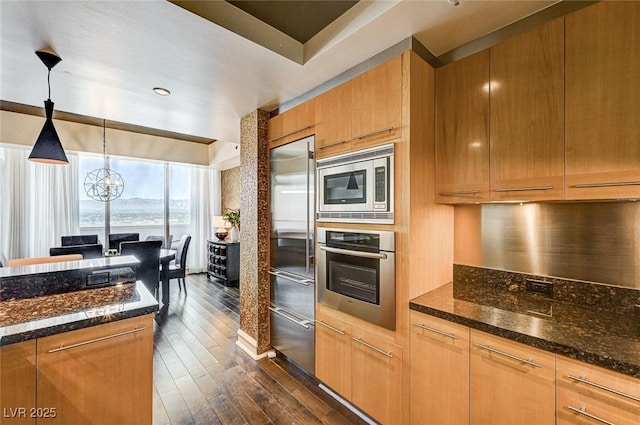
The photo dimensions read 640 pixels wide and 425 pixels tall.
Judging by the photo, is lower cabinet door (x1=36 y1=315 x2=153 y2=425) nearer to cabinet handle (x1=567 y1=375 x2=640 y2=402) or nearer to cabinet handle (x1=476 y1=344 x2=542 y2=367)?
cabinet handle (x1=476 y1=344 x2=542 y2=367)

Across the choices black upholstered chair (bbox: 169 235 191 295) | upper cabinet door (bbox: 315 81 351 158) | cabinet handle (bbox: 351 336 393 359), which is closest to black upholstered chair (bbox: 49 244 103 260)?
black upholstered chair (bbox: 169 235 191 295)

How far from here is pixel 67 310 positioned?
1476 mm

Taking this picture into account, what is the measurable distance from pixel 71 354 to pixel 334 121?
6.84ft

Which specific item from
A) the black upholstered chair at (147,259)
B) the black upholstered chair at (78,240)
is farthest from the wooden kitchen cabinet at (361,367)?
the black upholstered chair at (78,240)

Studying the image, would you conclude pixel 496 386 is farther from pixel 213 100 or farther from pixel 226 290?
pixel 226 290

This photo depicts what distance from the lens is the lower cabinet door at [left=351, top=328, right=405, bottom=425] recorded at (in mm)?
1708

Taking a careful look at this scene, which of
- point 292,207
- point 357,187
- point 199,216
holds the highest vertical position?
point 357,187

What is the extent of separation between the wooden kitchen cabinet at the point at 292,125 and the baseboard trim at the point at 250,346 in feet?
6.78

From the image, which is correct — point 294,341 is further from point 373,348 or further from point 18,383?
point 18,383

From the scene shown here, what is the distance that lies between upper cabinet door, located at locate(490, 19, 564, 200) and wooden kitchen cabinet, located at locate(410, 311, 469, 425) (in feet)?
2.83

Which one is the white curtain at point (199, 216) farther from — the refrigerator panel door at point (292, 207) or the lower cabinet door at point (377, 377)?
the lower cabinet door at point (377, 377)

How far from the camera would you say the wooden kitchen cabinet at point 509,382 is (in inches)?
47.5

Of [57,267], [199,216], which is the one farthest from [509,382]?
[199,216]

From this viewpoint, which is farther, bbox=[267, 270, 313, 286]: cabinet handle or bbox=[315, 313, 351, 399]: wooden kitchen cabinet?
bbox=[267, 270, 313, 286]: cabinet handle
